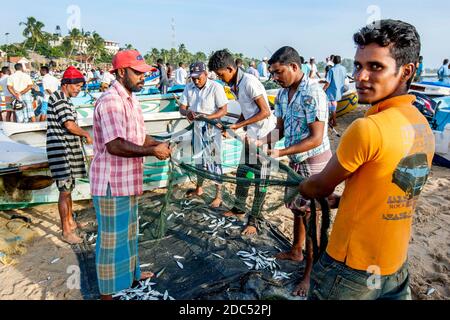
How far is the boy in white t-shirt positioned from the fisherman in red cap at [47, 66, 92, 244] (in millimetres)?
2007

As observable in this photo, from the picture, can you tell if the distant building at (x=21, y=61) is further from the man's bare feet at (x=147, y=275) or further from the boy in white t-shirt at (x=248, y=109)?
the man's bare feet at (x=147, y=275)

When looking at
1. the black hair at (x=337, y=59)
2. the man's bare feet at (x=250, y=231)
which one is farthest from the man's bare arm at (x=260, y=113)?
the black hair at (x=337, y=59)

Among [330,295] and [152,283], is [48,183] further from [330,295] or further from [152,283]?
[330,295]

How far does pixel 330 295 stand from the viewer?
1874mm

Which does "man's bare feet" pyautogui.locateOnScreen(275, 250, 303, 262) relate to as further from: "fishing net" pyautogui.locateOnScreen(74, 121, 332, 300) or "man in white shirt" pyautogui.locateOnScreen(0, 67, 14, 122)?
"man in white shirt" pyautogui.locateOnScreen(0, 67, 14, 122)

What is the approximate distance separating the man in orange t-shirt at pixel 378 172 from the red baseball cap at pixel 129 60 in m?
1.94

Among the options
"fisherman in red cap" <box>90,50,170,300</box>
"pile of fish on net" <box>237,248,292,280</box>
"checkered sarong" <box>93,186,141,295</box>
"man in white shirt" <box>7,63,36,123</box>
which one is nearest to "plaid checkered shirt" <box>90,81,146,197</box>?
→ "fisherman in red cap" <box>90,50,170,300</box>

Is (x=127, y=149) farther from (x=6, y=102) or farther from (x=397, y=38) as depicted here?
(x=6, y=102)

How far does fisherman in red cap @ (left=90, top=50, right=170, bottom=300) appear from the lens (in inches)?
112

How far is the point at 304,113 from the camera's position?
3398 mm

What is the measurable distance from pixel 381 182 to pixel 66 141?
13.8ft

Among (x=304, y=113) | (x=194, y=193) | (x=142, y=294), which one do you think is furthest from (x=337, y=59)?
(x=142, y=294)
